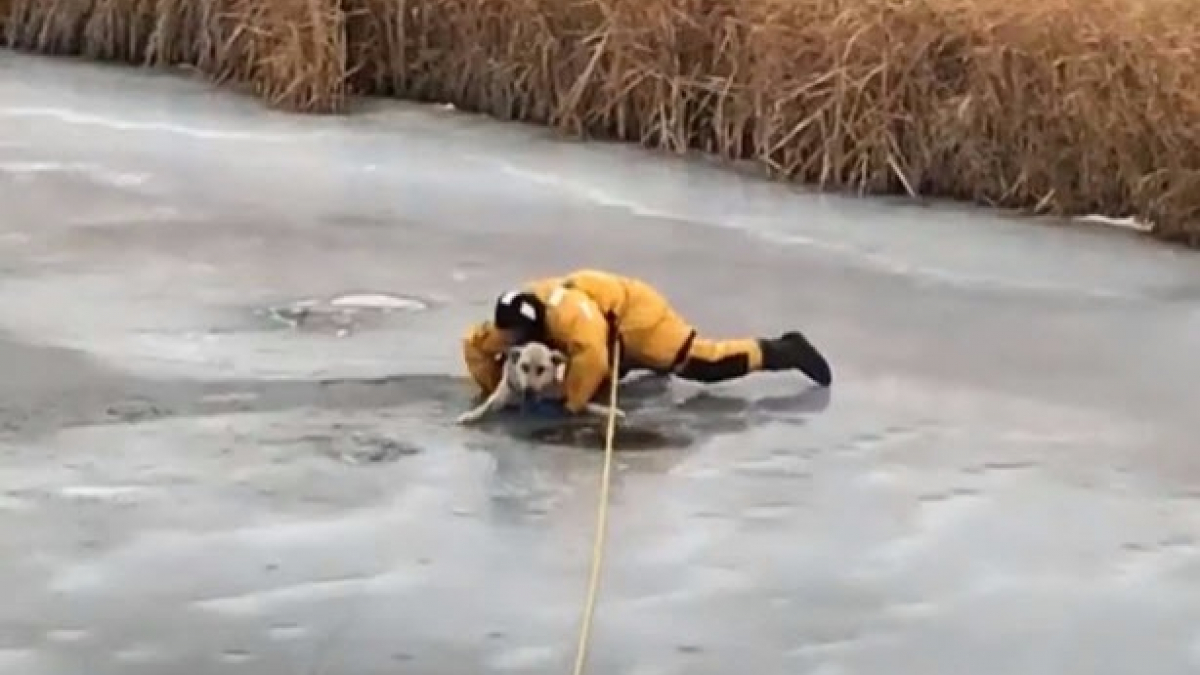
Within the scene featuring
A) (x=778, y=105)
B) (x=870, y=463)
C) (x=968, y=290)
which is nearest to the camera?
(x=870, y=463)

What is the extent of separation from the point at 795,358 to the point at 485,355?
0.61 meters

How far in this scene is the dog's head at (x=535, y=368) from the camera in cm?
418

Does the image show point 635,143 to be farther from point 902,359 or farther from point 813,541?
point 813,541

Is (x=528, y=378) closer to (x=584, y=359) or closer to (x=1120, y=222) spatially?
(x=584, y=359)

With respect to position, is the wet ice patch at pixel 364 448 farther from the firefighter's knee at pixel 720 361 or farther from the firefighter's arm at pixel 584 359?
the firefighter's knee at pixel 720 361

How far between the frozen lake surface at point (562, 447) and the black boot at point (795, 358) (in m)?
0.04

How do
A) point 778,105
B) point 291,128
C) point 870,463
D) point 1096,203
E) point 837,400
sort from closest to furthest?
point 870,463
point 837,400
point 1096,203
point 778,105
point 291,128

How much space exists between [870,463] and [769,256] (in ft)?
5.94

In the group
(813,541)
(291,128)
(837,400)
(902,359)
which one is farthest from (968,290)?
(291,128)

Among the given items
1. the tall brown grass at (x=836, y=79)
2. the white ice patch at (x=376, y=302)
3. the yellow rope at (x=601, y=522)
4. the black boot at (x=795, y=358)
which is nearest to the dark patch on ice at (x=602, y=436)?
the yellow rope at (x=601, y=522)

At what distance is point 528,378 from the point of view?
4199 millimetres

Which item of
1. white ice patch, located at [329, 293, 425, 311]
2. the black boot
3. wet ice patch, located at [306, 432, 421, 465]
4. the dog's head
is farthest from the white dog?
white ice patch, located at [329, 293, 425, 311]

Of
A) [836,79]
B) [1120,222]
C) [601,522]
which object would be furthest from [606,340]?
[836,79]

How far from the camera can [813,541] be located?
11.8 feet
